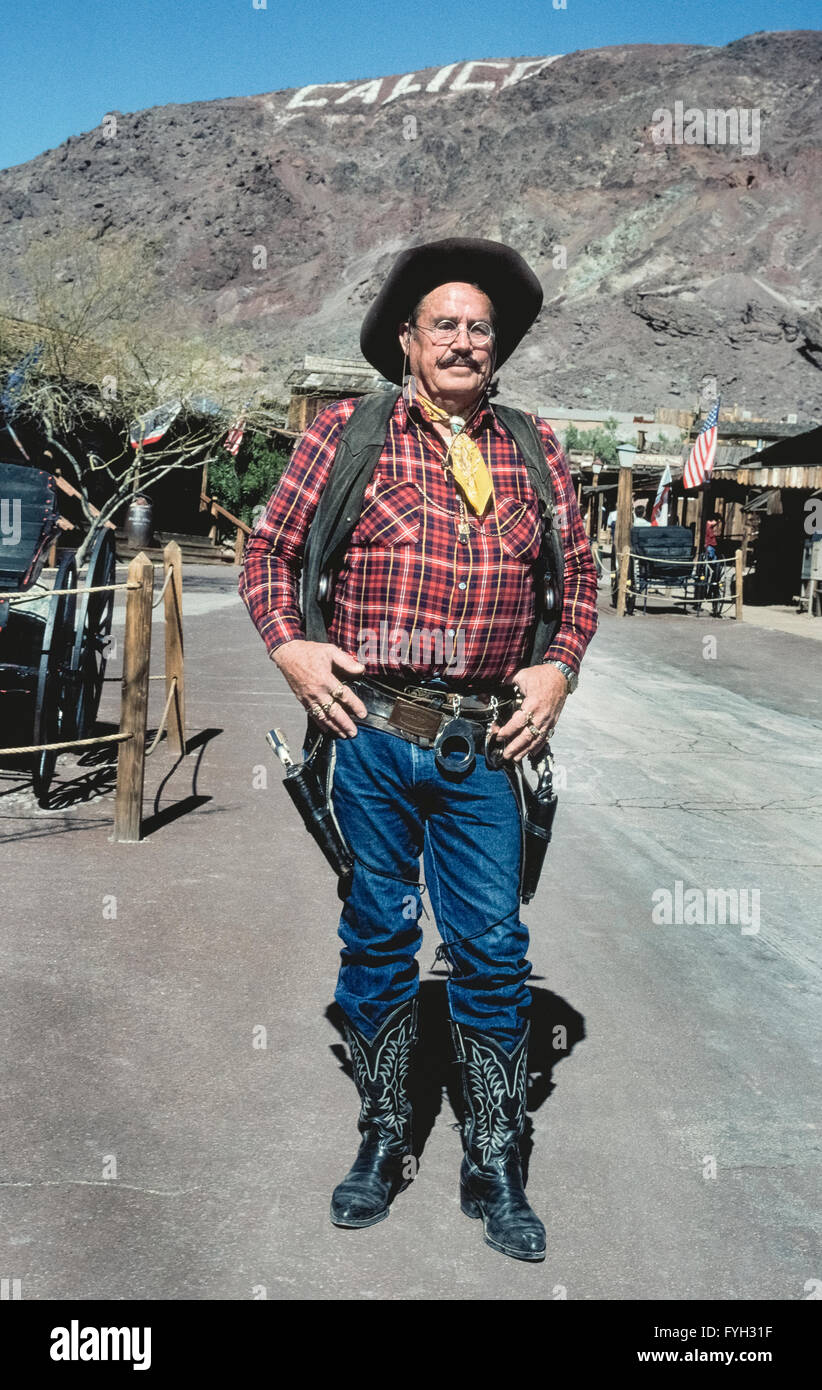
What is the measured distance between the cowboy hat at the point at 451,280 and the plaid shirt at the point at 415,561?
A: 236 millimetres

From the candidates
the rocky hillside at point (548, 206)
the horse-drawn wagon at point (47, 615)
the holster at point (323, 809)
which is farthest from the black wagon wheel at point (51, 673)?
the rocky hillside at point (548, 206)

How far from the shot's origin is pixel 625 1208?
2.96 meters

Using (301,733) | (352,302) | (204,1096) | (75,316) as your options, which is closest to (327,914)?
(204,1096)

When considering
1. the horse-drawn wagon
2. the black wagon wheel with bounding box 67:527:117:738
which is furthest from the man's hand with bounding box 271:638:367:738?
the black wagon wheel with bounding box 67:527:117:738

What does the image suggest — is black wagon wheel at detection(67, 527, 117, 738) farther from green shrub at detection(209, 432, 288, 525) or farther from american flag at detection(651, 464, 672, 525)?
green shrub at detection(209, 432, 288, 525)

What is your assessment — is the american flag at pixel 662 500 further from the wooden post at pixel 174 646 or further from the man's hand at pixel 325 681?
the man's hand at pixel 325 681

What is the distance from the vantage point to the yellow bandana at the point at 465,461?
2869 millimetres

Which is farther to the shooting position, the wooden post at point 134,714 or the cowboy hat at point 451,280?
the wooden post at point 134,714

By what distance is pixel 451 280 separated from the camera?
9.72ft

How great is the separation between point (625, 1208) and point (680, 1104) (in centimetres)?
63

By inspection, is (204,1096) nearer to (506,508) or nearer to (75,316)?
(506,508)

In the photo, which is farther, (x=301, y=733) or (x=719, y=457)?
(x=719, y=457)

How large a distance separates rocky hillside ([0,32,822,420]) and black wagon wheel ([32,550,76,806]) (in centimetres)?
8250

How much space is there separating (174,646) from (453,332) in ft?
17.7
